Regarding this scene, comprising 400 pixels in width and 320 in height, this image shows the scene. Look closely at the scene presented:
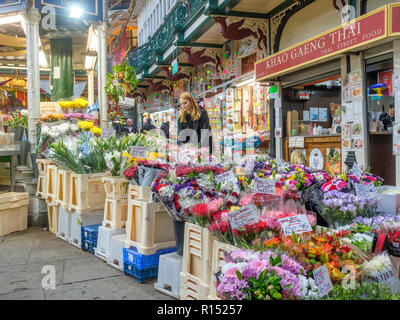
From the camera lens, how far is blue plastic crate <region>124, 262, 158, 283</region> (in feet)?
10.3

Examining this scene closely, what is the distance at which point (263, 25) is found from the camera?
7457 millimetres

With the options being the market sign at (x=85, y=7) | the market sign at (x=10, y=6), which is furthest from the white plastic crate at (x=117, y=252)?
the market sign at (x=10, y=6)

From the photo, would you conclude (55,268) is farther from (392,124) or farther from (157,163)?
(392,124)

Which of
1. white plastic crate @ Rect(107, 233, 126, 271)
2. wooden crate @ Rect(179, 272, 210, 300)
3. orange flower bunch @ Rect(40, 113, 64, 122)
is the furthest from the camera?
orange flower bunch @ Rect(40, 113, 64, 122)

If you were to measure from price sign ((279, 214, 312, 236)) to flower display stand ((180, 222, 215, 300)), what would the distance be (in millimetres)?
541

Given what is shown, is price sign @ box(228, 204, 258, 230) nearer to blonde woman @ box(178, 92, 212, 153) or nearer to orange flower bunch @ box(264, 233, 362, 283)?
orange flower bunch @ box(264, 233, 362, 283)

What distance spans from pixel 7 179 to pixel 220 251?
17.0ft

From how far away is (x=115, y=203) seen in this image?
12.5ft

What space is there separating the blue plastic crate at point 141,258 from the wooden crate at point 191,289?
2.24 ft

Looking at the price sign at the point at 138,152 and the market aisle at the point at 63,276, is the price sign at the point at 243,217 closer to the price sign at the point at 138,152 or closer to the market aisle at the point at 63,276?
the market aisle at the point at 63,276

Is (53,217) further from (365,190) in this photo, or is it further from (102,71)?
(365,190)

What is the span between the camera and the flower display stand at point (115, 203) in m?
3.77

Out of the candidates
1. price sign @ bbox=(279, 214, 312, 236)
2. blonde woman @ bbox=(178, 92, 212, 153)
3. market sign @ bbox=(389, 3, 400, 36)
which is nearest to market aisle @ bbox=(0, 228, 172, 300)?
price sign @ bbox=(279, 214, 312, 236)

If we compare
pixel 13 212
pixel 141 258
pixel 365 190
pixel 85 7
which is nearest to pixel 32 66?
pixel 85 7
